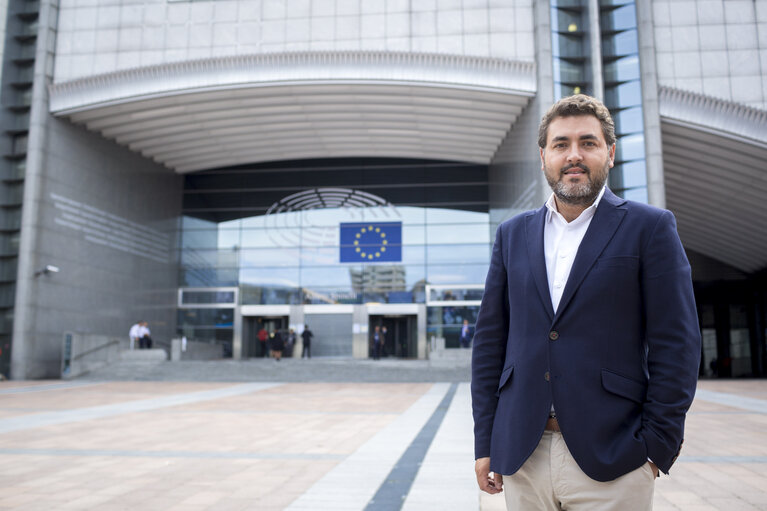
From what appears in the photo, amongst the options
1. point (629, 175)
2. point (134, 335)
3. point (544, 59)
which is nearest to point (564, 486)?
point (629, 175)

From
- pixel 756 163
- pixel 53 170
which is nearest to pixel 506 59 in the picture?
pixel 756 163

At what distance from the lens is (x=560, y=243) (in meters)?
2.02

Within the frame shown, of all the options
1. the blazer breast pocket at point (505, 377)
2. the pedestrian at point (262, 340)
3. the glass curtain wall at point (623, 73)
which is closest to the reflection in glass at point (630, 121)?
the glass curtain wall at point (623, 73)

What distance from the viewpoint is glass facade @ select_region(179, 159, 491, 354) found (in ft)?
100

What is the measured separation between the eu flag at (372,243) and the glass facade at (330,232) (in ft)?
0.16

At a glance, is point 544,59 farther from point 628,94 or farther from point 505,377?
point 505,377

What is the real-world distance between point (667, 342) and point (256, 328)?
30.7 metres

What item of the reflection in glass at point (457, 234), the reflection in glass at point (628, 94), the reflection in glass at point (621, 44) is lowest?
the reflection in glass at point (457, 234)

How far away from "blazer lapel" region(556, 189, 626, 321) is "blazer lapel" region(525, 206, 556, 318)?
75 mm

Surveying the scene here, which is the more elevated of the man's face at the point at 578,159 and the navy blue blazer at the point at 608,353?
the man's face at the point at 578,159

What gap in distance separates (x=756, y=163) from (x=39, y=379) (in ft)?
86.1

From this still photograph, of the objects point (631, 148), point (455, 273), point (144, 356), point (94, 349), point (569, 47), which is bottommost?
point (144, 356)

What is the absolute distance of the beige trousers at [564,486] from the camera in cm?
173

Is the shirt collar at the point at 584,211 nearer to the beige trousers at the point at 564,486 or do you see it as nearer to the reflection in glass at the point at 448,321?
the beige trousers at the point at 564,486
